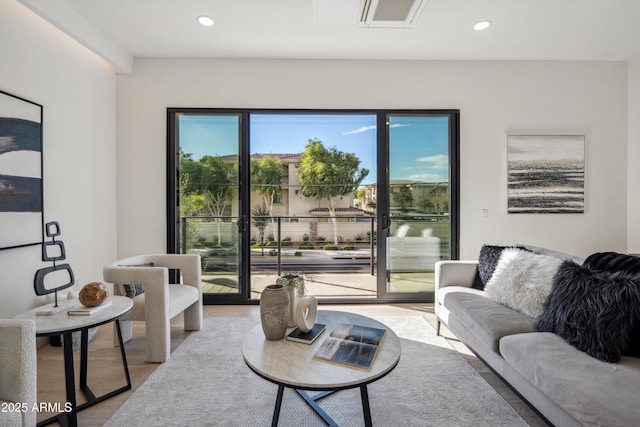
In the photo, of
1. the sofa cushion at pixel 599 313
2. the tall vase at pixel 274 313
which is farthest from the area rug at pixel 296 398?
the sofa cushion at pixel 599 313

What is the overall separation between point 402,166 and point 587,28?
208cm

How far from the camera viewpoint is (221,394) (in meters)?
1.97

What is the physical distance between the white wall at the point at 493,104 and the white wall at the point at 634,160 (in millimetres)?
52

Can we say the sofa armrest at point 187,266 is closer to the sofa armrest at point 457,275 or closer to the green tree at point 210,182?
the green tree at point 210,182

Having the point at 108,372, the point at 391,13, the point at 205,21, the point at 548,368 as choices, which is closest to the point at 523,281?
the point at 548,368

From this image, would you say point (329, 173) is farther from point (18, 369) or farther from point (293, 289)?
point (18, 369)

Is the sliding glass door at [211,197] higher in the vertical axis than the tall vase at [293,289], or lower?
higher

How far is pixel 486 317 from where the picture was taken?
2098 millimetres

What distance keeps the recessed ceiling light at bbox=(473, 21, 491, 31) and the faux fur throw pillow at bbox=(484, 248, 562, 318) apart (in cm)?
205

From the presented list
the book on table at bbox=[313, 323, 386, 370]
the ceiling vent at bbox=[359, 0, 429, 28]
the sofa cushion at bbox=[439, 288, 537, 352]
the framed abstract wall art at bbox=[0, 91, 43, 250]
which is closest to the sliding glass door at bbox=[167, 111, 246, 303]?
the framed abstract wall art at bbox=[0, 91, 43, 250]

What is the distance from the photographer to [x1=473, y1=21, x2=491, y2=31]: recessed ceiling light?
293cm

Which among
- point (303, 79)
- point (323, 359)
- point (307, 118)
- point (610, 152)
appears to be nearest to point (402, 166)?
point (303, 79)

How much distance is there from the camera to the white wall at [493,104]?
369cm

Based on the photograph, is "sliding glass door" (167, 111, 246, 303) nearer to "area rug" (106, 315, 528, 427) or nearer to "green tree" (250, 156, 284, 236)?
"green tree" (250, 156, 284, 236)
